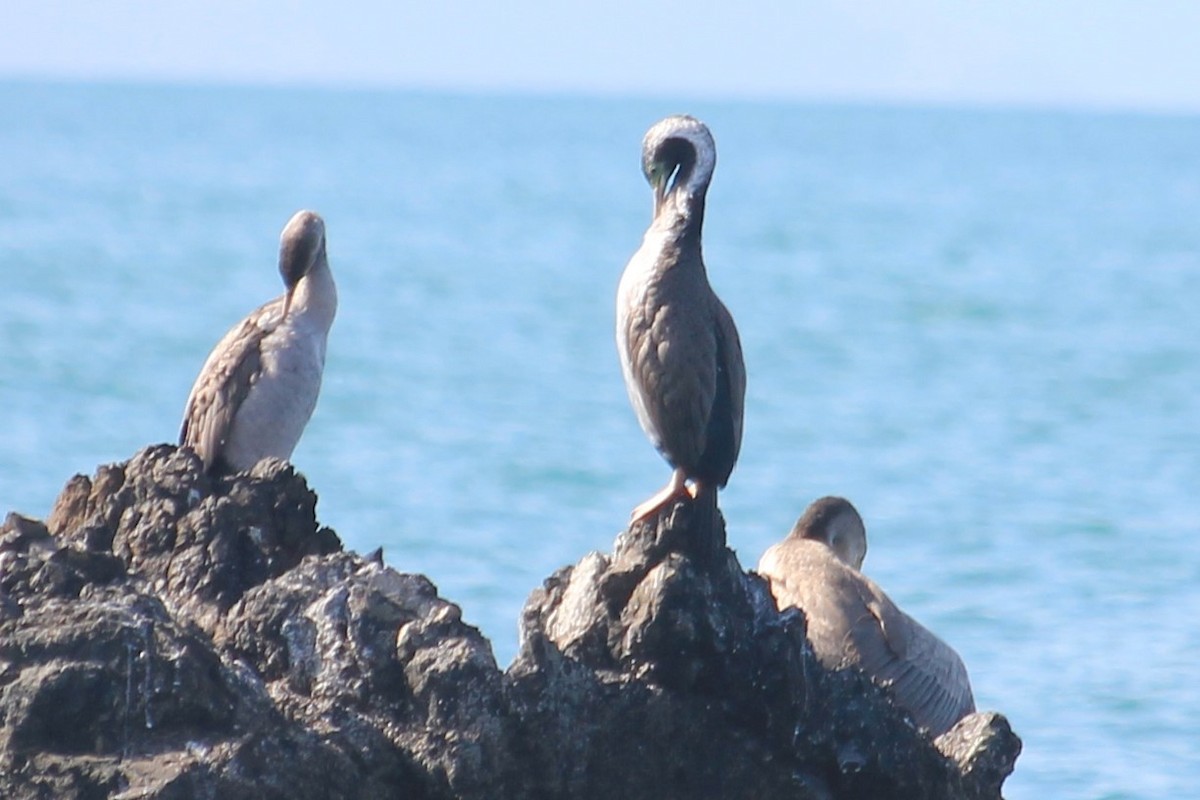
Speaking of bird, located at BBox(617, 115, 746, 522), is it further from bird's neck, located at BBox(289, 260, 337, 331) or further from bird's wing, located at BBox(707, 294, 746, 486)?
bird's neck, located at BBox(289, 260, 337, 331)

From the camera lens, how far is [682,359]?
24.0 feet

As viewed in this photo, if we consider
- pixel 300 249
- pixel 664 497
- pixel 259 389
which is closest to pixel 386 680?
pixel 664 497

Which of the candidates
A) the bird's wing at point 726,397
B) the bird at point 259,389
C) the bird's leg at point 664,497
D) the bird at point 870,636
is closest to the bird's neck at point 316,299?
the bird at point 259,389

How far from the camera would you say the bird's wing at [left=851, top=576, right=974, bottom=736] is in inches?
343

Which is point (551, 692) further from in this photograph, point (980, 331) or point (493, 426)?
point (980, 331)

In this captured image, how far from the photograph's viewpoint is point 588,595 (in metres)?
6.95

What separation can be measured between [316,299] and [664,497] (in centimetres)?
313

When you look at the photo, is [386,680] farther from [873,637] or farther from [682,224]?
[873,637]

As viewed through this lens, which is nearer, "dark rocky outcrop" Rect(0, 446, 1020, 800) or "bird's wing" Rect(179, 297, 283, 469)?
"dark rocky outcrop" Rect(0, 446, 1020, 800)

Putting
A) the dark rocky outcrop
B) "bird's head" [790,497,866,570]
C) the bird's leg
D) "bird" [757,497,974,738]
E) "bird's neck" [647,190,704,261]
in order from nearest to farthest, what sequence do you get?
the dark rocky outcrop → the bird's leg → "bird's neck" [647,190,704,261] → "bird" [757,497,974,738] → "bird's head" [790,497,866,570]

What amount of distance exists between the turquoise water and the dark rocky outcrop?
601 centimetres

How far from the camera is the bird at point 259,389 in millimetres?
9219

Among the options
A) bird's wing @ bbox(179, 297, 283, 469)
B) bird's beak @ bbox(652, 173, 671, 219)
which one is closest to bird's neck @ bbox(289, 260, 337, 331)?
bird's wing @ bbox(179, 297, 283, 469)

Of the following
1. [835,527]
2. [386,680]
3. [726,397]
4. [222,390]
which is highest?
[835,527]
